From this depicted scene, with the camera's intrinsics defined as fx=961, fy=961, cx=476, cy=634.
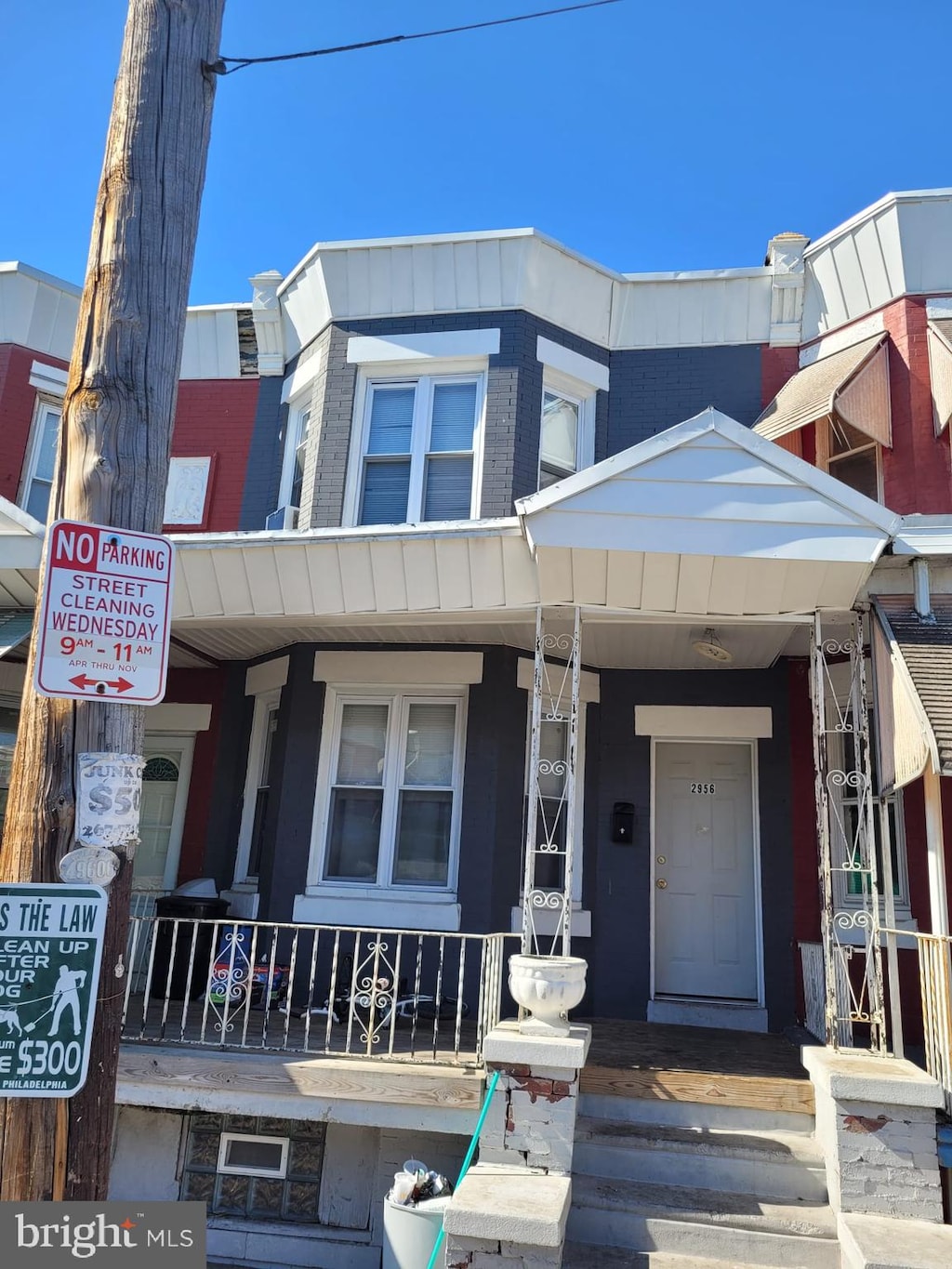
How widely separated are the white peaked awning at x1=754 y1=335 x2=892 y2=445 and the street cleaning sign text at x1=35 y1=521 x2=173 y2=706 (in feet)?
20.0

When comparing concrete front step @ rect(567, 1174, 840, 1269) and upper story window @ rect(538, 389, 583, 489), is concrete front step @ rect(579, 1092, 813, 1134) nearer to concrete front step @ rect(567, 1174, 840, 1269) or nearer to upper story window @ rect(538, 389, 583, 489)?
concrete front step @ rect(567, 1174, 840, 1269)

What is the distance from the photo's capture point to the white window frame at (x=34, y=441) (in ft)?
31.9

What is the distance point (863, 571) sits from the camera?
6074 millimetres

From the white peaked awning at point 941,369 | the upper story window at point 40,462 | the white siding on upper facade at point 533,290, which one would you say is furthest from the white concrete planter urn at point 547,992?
the upper story window at point 40,462

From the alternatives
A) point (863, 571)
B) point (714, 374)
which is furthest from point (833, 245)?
point (863, 571)

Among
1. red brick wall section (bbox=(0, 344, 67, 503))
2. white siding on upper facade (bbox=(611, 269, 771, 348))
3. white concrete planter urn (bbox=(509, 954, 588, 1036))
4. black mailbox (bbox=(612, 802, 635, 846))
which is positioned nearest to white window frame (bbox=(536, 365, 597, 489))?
white siding on upper facade (bbox=(611, 269, 771, 348))

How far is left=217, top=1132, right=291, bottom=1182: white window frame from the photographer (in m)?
6.23

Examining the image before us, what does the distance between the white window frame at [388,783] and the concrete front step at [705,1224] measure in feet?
9.49

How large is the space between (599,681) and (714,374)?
3094mm

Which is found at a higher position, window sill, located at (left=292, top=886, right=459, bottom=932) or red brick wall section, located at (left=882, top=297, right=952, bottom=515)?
red brick wall section, located at (left=882, top=297, right=952, bottom=515)

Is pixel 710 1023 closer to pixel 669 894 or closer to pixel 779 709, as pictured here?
pixel 669 894

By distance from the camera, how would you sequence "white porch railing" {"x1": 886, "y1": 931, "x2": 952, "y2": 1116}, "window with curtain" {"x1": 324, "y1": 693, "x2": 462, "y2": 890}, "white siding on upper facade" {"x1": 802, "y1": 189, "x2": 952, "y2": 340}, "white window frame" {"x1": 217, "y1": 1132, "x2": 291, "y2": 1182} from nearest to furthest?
"white porch railing" {"x1": 886, "y1": 931, "x2": 952, "y2": 1116} < "white window frame" {"x1": 217, "y1": 1132, "x2": 291, "y2": 1182} < "window with curtain" {"x1": 324, "y1": 693, "x2": 462, "y2": 890} < "white siding on upper facade" {"x1": 802, "y1": 189, "x2": 952, "y2": 340}

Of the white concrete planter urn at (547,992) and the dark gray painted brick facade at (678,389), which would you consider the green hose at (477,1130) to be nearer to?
the white concrete planter urn at (547,992)

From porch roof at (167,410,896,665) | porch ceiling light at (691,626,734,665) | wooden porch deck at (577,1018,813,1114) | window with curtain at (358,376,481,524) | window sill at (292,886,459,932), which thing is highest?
window with curtain at (358,376,481,524)
